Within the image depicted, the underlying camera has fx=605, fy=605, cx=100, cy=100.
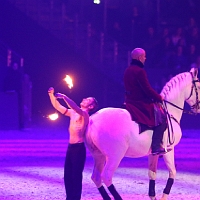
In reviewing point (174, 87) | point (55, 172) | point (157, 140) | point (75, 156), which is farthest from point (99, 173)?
point (55, 172)

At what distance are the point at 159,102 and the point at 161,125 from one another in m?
0.40

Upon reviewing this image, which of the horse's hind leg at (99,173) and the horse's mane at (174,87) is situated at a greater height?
the horse's mane at (174,87)

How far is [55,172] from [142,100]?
3.98 meters

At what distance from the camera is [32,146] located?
17.5m

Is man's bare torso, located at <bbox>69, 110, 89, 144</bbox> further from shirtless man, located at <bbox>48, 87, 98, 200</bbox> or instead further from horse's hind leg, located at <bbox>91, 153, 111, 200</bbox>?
horse's hind leg, located at <bbox>91, 153, 111, 200</bbox>

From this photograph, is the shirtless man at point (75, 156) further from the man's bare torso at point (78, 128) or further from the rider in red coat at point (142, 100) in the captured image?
the rider in red coat at point (142, 100)

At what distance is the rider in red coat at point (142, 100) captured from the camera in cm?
942

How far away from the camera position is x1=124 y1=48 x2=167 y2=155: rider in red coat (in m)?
9.42

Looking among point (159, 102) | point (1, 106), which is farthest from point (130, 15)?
point (159, 102)

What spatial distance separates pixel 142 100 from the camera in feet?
31.3

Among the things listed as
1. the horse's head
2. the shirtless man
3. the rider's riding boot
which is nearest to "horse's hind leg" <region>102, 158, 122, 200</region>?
the shirtless man

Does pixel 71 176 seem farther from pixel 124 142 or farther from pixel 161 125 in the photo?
pixel 161 125

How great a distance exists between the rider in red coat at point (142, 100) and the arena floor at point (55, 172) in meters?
1.15

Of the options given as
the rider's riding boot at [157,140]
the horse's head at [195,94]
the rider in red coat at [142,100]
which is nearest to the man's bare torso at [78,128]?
the rider in red coat at [142,100]
